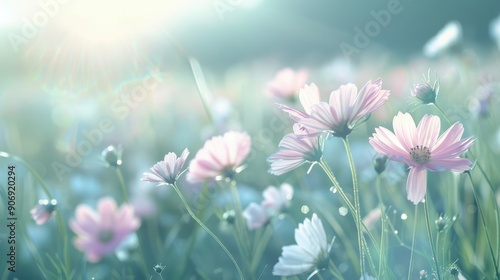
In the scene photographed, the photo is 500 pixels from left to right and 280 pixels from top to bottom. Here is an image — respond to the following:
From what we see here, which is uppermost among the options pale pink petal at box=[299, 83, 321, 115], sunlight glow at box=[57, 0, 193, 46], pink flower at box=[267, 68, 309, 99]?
sunlight glow at box=[57, 0, 193, 46]

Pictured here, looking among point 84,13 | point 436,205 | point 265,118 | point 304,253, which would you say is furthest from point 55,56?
point 304,253

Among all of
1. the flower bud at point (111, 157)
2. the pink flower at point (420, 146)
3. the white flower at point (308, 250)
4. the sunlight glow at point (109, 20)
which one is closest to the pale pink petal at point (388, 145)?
the pink flower at point (420, 146)

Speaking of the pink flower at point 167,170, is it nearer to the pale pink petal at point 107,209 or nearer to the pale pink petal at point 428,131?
the pale pink petal at point 428,131

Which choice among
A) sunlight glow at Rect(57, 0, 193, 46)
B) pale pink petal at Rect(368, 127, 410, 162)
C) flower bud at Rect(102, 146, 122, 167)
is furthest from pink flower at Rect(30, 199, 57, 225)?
sunlight glow at Rect(57, 0, 193, 46)

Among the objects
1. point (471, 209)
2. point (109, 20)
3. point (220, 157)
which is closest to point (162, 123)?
point (109, 20)

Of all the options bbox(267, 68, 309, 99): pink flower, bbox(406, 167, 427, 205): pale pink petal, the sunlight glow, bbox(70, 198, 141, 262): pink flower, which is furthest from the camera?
the sunlight glow

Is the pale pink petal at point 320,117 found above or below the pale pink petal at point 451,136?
above

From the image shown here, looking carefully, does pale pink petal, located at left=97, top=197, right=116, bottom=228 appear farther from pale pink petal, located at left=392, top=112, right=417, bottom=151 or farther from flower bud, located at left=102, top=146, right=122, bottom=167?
pale pink petal, located at left=392, top=112, right=417, bottom=151
